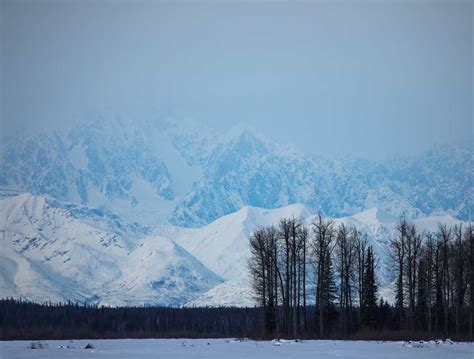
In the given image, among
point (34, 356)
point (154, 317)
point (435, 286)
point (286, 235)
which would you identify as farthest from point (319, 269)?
point (154, 317)

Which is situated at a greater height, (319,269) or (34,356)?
(319,269)

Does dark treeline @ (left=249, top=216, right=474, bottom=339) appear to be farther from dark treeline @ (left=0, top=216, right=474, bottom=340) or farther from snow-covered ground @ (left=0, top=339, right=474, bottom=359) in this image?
snow-covered ground @ (left=0, top=339, right=474, bottom=359)

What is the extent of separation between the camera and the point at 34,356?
48.4 meters

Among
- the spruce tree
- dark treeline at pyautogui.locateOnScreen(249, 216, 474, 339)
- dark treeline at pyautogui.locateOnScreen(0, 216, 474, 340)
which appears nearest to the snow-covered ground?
dark treeline at pyautogui.locateOnScreen(0, 216, 474, 340)

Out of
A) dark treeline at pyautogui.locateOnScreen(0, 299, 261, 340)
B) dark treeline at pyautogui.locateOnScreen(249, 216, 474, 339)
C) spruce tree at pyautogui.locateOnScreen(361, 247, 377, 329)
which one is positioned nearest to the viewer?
dark treeline at pyautogui.locateOnScreen(249, 216, 474, 339)

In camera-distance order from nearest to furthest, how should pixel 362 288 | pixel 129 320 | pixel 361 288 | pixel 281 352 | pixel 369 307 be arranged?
1. pixel 281 352
2. pixel 369 307
3. pixel 362 288
4. pixel 361 288
5. pixel 129 320

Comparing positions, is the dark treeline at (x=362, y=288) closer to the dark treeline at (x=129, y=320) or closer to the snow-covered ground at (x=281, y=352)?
the snow-covered ground at (x=281, y=352)

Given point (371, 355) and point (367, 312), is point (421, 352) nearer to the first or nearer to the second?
point (371, 355)

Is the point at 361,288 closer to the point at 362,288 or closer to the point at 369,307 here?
the point at 362,288

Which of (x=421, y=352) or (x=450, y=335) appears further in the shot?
(x=450, y=335)

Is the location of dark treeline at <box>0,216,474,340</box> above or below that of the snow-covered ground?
above

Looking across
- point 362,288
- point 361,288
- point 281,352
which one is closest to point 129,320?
point 361,288

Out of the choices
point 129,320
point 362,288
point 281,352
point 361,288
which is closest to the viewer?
point 281,352

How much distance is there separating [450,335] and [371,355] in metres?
24.5
